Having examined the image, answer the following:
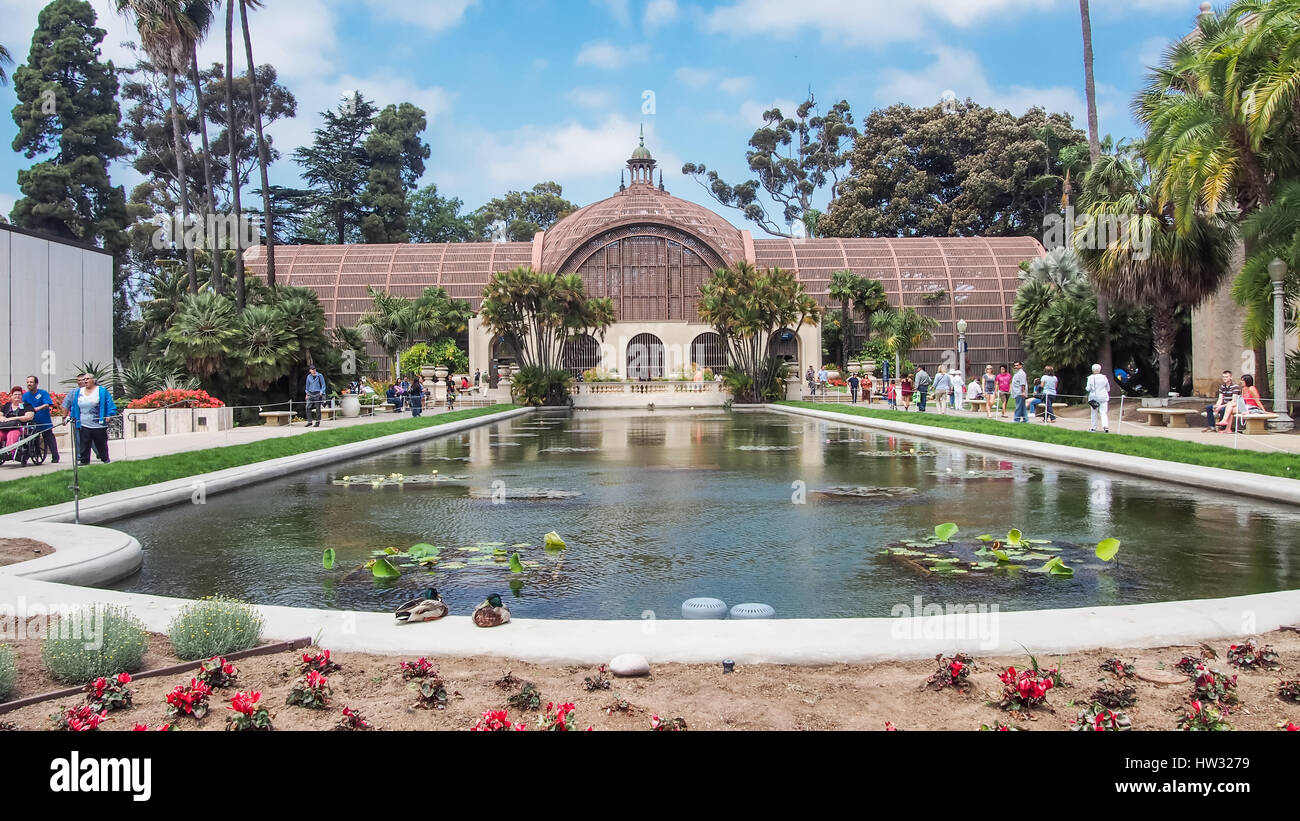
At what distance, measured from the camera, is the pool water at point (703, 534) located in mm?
6734

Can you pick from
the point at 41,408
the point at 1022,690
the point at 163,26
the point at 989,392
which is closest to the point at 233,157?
the point at 163,26

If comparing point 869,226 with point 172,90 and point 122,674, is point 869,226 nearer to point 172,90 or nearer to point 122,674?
point 172,90

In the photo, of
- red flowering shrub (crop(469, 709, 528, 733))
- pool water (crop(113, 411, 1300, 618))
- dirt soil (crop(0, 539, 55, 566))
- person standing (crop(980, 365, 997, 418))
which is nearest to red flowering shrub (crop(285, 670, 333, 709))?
red flowering shrub (crop(469, 709, 528, 733))

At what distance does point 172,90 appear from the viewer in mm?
39875

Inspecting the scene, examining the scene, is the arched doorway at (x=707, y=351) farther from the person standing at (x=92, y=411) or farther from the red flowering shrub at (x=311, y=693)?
the red flowering shrub at (x=311, y=693)

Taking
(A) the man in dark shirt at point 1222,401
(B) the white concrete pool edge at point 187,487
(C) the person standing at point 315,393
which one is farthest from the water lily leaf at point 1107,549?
(C) the person standing at point 315,393

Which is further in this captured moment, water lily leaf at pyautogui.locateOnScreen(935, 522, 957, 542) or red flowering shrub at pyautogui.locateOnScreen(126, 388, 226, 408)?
red flowering shrub at pyautogui.locateOnScreen(126, 388, 226, 408)

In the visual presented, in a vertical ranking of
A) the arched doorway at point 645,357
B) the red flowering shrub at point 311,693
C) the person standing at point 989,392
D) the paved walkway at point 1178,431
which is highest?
the arched doorway at point 645,357

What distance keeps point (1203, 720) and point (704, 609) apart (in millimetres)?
2876

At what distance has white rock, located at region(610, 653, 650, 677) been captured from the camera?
14.8 ft

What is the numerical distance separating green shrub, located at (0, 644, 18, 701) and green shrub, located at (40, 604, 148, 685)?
19 centimetres

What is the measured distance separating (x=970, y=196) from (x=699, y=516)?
2431 inches

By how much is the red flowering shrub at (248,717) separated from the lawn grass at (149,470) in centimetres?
795

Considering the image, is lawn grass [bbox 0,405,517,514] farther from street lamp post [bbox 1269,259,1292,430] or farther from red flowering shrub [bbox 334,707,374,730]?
street lamp post [bbox 1269,259,1292,430]
